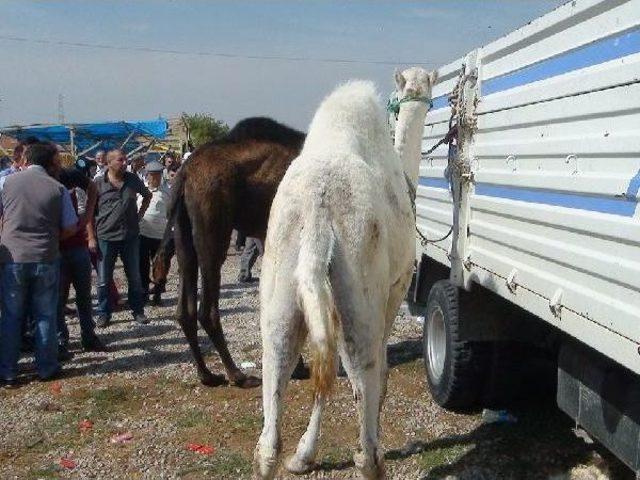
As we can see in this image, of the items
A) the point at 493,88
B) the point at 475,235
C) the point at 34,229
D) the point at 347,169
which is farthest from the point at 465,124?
the point at 34,229

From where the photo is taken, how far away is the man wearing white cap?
→ 982cm

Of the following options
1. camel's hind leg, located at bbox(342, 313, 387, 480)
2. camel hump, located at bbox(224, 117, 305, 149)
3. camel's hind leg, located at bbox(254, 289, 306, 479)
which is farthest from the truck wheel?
camel hump, located at bbox(224, 117, 305, 149)

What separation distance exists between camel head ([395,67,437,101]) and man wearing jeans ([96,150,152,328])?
163 inches

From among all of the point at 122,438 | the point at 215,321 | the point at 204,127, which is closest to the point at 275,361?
the point at 122,438

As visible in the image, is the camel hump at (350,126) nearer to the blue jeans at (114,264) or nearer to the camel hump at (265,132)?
the camel hump at (265,132)

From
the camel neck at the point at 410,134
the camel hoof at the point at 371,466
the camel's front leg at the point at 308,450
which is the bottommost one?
the camel's front leg at the point at 308,450

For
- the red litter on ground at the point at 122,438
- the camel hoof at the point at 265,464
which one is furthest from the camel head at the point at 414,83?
the red litter on ground at the point at 122,438

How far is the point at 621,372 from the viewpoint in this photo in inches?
127

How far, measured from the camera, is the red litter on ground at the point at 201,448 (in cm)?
490

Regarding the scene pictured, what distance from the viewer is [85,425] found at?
215 inches

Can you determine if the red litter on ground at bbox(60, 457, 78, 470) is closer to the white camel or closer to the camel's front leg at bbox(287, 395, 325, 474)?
the camel's front leg at bbox(287, 395, 325, 474)

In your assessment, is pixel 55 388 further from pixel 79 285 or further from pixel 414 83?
pixel 414 83

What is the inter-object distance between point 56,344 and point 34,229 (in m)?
1.15

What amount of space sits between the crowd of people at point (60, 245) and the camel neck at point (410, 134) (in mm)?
3166
